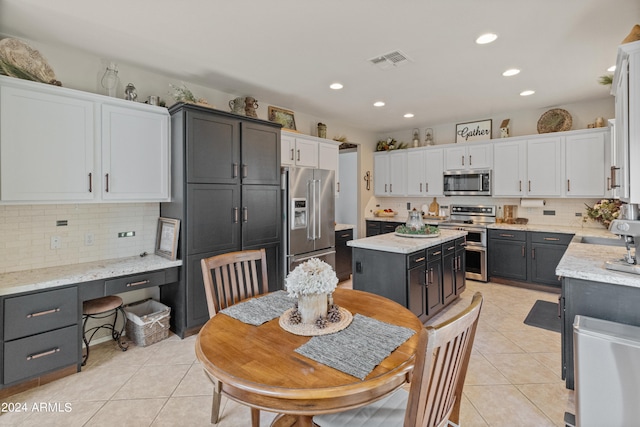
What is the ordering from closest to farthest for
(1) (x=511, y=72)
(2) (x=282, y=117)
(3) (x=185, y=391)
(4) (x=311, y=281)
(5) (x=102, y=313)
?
1. (4) (x=311, y=281)
2. (3) (x=185, y=391)
3. (5) (x=102, y=313)
4. (1) (x=511, y=72)
5. (2) (x=282, y=117)

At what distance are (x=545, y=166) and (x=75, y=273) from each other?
5.86 metres

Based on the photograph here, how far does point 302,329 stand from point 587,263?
82.6 inches

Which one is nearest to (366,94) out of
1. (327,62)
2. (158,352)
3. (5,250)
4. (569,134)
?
(327,62)

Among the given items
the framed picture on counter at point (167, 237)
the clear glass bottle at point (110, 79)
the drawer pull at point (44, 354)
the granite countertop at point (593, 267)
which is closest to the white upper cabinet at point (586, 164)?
the granite countertop at point (593, 267)

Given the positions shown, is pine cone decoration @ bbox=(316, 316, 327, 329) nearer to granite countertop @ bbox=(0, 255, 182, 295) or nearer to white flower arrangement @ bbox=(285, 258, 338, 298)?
white flower arrangement @ bbox=(285, 258, 338, 298)

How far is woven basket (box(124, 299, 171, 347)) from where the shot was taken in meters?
2.96

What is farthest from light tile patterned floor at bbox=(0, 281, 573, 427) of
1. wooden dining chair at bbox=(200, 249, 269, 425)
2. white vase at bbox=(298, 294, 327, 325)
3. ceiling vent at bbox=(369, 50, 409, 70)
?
ceiling vent at bbox=(369, 50, 409, 70)

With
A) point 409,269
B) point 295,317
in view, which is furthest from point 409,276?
point 295,317

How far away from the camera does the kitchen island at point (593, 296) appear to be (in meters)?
1.88

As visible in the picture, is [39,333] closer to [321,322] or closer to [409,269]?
[321,322]

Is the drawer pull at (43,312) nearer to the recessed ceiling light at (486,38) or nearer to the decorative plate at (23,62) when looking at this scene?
the decorative plate at (23,62)

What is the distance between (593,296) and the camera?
78.6 inches

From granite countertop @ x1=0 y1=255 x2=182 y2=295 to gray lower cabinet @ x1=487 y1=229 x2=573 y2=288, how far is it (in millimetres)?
4492

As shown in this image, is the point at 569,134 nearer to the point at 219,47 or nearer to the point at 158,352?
the point at 219,47
